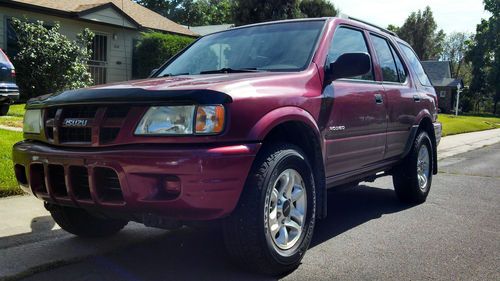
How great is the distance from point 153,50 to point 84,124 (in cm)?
1567

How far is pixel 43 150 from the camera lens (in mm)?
3578

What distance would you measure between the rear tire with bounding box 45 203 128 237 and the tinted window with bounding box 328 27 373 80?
7.95 ft

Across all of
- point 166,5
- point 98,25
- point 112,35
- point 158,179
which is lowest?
point 158,179

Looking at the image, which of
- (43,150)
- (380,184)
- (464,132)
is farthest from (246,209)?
(464,132)

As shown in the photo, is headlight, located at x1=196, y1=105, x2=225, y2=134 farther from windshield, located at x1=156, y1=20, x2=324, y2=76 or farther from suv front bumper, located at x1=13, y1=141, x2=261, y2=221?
windshield, located at x1=156, y1=20, x2=324, y2=76

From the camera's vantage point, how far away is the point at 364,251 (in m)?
4.29

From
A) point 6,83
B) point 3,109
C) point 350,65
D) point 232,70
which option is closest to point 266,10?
point 3,109

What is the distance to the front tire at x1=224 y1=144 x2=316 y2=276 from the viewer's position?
334 centimetres

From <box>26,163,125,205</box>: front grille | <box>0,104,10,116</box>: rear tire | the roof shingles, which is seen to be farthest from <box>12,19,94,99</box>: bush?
<box>26,163,125,205</box>: front grille

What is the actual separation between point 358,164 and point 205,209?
2.20 m

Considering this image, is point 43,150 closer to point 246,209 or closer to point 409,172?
point 246,209

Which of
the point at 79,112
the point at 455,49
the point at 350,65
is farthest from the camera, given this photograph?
the point at 455,49

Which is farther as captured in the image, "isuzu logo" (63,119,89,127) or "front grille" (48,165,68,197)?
"front grille" (48,165,68,197)

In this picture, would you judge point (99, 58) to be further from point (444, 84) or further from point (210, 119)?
point (444, 84)
